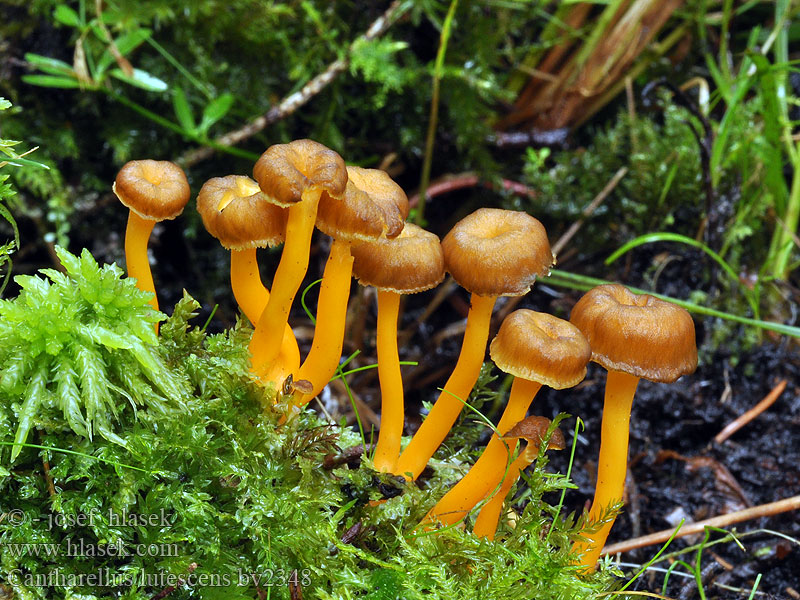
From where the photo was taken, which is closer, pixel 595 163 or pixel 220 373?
pixel 220 373

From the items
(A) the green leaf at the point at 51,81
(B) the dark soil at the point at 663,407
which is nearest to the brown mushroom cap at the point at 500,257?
(B) the dark soil at the point at 663,407

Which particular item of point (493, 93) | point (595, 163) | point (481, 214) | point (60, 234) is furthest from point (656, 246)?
point (60, 234)

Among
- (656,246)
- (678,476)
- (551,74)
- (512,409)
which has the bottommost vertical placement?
(678,476)

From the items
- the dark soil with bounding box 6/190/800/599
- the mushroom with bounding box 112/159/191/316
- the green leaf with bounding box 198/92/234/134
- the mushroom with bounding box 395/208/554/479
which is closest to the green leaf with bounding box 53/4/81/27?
the green leaf with bounding box 198/92/234/134

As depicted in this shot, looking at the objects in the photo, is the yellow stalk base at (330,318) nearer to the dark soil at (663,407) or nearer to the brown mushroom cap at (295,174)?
the brown mushroom cap at (295,174)

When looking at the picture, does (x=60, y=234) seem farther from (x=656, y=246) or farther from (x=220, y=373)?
(x=656, y=246)

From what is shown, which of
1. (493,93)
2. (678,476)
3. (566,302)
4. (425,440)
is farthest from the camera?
(493,93)
